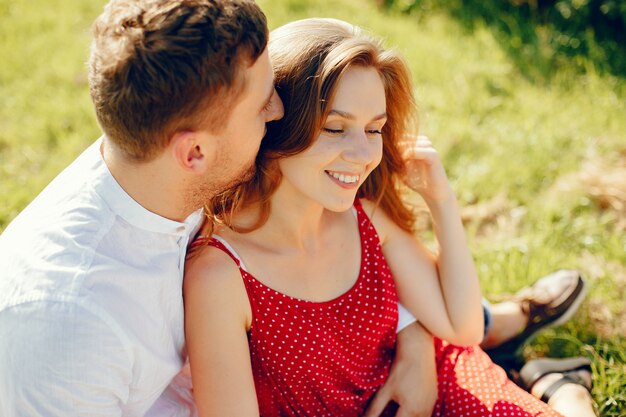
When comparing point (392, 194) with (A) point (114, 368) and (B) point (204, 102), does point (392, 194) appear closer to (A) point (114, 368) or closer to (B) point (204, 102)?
(B) point (204, 102)

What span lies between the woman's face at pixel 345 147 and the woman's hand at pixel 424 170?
426 millimetres

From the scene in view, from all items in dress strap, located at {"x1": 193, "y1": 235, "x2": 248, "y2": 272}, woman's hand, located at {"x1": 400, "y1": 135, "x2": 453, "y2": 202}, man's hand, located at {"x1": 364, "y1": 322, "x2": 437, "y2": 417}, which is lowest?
man's hand, located at {"x1": 364, "y1": 322, "x2": 437, "y2": 417}

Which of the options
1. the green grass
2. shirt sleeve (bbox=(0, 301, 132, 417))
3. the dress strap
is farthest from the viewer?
the green grass

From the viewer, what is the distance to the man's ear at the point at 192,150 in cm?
197

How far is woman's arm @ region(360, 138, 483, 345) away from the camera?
9.17 feet

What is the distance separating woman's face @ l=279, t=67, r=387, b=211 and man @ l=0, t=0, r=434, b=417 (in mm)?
224

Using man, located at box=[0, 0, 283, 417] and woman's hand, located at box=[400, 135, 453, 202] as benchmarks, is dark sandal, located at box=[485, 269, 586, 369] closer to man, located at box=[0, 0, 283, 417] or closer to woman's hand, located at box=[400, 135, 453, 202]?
woman's hand, located at box=[400, 135, 453, 202]

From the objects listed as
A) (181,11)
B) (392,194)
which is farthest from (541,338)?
(181,11)

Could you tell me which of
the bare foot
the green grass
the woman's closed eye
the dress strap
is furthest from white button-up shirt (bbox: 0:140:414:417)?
the green grass

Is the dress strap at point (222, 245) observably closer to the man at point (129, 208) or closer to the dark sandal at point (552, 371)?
the man at point (129, 208)

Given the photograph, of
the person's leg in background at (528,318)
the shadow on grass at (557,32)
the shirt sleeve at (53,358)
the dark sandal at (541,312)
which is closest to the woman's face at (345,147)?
the shirt sleeve at (53,358)

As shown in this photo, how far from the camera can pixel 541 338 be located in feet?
11.4

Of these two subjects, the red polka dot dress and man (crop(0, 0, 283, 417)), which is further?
the red polka dot dress

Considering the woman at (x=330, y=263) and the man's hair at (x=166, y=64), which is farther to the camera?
the woman at (x=330, y=263)
